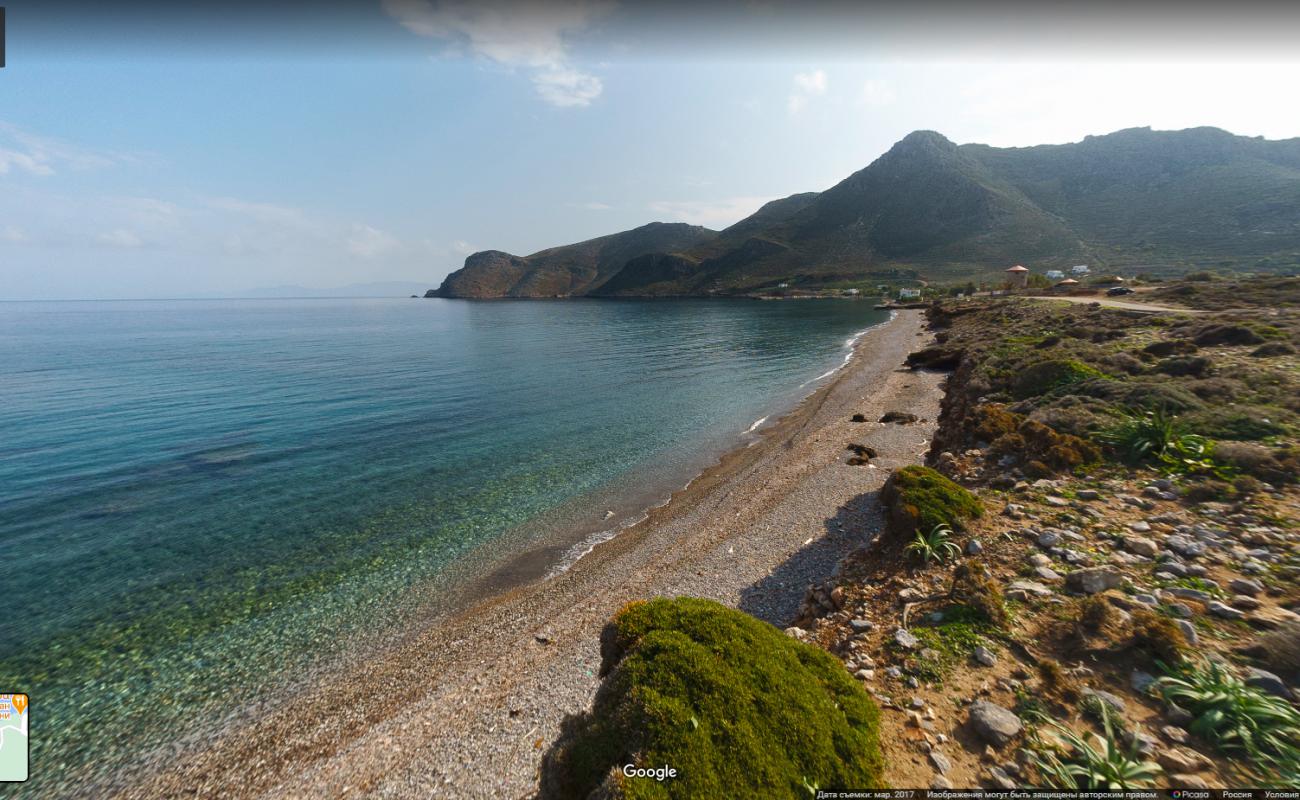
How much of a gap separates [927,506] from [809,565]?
383cm

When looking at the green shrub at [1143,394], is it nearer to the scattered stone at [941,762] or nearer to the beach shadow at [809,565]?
the beach shadow at [809,565]

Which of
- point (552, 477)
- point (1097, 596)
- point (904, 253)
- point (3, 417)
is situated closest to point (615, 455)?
point (552, 477)

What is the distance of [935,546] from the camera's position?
976 cm

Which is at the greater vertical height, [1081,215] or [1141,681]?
[1081,215]

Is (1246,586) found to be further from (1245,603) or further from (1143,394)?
(1143,394)

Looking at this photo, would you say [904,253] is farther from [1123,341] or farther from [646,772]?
[646,772]

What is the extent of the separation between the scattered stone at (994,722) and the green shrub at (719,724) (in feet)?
3.95

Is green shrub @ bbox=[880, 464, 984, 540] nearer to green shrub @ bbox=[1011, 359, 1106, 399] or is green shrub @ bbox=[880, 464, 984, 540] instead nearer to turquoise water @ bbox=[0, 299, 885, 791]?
turquoise water @ bbox=[0, 299, 885, 791]

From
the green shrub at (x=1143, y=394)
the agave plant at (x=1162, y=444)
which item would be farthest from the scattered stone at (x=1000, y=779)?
the green shrub at (x=1143, y=394)

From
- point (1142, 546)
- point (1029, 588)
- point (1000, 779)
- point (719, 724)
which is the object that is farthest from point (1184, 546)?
point (719, 724)

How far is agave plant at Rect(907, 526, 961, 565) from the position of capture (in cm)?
949

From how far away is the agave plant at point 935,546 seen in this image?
9492 millimetres

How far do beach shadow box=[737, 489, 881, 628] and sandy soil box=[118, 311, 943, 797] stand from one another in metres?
0.05

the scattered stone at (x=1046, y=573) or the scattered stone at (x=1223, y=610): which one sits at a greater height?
the scattered stone at (x=1223, y=610)
